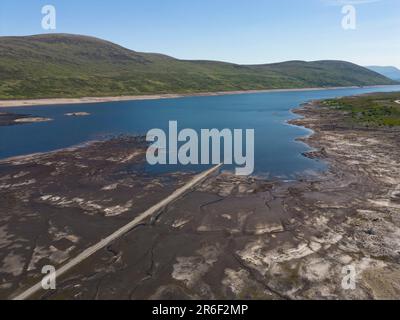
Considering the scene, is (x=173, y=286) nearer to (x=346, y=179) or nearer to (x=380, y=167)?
(x=346, y=179)

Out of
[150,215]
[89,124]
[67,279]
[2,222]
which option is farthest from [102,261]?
[89,124]

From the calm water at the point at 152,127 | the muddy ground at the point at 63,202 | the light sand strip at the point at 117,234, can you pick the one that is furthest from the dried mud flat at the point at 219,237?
the calm water at the point at 152,127

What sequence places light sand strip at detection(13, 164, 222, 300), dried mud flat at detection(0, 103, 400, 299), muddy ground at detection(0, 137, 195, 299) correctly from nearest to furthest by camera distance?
light sand strip at detection(13, 164, 222, 300) → dried mud flat at detection(0, 103, 400, 299) → muddy ground at detection(0, 137, 195, 299)

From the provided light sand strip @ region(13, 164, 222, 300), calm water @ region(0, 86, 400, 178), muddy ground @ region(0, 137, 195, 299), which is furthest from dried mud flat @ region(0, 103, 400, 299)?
calm water @ region(0, 86, 400, 178)

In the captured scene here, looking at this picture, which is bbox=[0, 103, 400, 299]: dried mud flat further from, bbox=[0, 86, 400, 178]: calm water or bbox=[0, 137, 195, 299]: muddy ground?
bbox=[0, 86, 400, 178]: calm water

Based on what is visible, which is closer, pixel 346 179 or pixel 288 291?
pixel 288 291

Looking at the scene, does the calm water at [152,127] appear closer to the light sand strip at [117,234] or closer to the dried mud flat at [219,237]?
the dried mud flat at [219,237]
